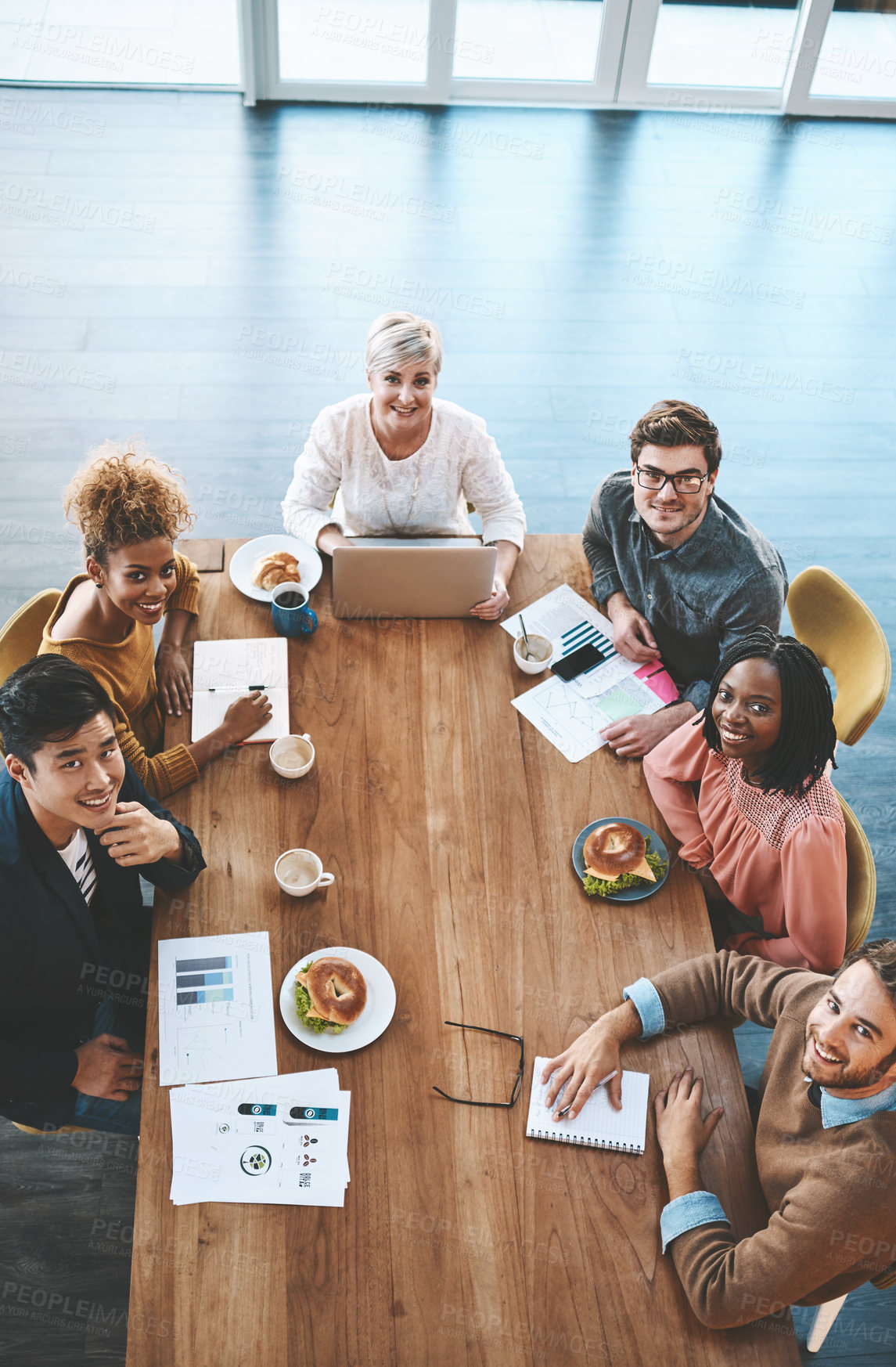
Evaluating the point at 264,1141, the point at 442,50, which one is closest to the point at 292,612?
the point at 264,1141

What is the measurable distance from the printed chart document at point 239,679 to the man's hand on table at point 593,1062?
2.93ft

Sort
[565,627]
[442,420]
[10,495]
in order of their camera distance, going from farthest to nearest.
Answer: [10,495] → [442,420] → [565,627]

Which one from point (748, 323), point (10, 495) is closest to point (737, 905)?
point (10, 495)

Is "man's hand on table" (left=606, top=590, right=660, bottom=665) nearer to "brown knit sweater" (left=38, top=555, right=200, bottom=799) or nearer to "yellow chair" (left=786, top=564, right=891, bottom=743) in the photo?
"yellow chair" (left=786, top=564, right=891, bottom=743)

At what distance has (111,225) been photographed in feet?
16.2

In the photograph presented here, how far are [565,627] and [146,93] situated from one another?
4732mm

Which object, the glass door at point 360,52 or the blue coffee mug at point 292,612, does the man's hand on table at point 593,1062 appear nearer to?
the blue coffee mug at point 292,612

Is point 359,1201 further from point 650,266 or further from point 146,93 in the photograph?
point 146,93

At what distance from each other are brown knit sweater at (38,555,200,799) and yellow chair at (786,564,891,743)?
59.6 inches

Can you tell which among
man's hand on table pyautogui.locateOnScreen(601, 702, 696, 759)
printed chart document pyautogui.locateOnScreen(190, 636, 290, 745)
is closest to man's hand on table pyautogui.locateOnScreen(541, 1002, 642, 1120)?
man's hand on table pyautogui.locateOnScreen(601, 702, 696, 759)

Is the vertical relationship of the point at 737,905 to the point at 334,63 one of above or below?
below

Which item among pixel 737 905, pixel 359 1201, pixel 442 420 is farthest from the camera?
pixel 442 420

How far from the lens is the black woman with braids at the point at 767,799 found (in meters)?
1.96

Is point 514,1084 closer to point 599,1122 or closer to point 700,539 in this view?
point 599,1122
